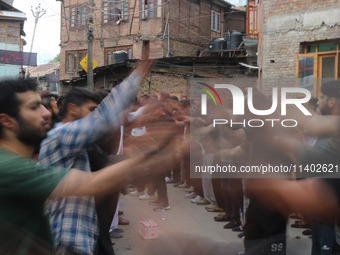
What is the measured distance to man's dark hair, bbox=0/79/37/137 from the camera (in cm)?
177

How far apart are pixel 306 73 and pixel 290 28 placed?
1.34 metres

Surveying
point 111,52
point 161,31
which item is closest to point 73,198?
point 161,31

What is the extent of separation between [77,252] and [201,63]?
18.2 metres

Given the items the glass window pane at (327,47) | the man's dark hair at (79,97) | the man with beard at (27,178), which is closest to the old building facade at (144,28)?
the glass window pane at (327,47)

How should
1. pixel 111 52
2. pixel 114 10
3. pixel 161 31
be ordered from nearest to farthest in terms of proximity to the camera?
pixel 161 31 < pixel 114 10 < pixel 111 52

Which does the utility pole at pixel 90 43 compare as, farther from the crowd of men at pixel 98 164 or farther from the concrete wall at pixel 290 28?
the crowd of men at pixel 98 164

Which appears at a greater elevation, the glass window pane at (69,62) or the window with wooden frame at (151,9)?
the window with wooden frame at (151,9)

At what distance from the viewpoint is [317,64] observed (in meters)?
9.43

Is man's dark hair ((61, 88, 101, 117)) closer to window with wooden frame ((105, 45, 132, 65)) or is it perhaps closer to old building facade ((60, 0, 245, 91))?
old building facade ((60, 0, 245, 91))

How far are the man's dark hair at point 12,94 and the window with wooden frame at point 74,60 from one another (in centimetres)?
2763

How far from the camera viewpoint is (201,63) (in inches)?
779

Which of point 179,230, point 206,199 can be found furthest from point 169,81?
point 179,230

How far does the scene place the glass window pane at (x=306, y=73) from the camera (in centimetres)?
948

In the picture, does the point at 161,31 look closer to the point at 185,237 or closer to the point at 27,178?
the point at 185,237
